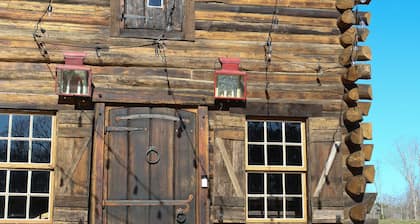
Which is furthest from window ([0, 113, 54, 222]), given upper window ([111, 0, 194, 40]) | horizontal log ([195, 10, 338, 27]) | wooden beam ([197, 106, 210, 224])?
horizontal log ([195, 10, 338, 27])

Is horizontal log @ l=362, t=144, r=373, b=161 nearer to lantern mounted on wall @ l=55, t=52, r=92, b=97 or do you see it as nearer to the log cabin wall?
the log cabin wall

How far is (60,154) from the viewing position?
25.4 ft

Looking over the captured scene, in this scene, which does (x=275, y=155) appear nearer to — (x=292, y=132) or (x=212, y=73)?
(x=292, y=132)

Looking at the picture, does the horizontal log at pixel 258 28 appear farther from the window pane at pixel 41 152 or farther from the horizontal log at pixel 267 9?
the window pane at pixel 41 152

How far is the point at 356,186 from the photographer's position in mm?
8281

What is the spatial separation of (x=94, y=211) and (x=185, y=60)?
2485mm

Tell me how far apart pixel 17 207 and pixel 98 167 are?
1195mm

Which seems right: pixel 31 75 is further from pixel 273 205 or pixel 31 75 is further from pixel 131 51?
pixel 273 205

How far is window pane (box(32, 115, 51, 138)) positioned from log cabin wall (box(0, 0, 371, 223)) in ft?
0.59

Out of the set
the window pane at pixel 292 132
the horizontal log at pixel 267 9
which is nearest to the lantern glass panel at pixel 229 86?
the window pane at pixel 292 132

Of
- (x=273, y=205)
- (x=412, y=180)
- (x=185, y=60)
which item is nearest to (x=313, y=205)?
(x=273, y=205)

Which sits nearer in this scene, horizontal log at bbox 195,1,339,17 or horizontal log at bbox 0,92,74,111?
horizontal log at bbox 0,92,74,111

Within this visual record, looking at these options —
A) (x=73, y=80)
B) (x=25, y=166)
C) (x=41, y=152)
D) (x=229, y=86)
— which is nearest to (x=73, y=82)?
(x=73, y=80)

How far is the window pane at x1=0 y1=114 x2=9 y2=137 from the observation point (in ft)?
25.5
